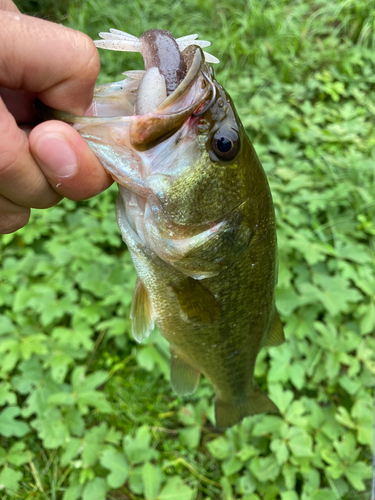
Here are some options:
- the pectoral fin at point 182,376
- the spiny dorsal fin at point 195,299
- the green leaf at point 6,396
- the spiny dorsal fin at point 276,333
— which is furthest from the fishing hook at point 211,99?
the green leaf at point 6,396

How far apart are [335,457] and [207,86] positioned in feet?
6.68

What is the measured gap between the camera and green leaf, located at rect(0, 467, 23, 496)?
5.68ft

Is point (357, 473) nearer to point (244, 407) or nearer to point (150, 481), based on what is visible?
point (244, 407)

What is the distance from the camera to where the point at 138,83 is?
87 centimetres

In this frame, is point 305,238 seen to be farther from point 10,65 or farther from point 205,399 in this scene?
point 10,65

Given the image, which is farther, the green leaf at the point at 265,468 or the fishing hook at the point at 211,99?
the green leaf at the point at 265,468

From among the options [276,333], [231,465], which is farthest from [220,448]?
[276,333]

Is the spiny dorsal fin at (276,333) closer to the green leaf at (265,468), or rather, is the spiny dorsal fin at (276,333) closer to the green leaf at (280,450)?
the green leaf at (280,450)

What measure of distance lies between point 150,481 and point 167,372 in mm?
553

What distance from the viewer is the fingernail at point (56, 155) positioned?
753 millimetres

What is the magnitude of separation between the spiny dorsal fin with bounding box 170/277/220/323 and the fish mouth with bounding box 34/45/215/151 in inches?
19.3

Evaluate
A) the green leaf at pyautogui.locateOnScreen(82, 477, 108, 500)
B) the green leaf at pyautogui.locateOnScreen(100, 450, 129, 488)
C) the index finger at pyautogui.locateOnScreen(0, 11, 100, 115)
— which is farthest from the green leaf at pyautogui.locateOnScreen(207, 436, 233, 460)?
the index finger at pyautogui.locateOnScreen(0, 11, 100, 115)

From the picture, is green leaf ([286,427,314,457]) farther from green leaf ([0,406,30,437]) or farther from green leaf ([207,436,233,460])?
green leaf ([0,406,30,437])

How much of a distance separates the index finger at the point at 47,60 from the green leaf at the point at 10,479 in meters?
1.92
